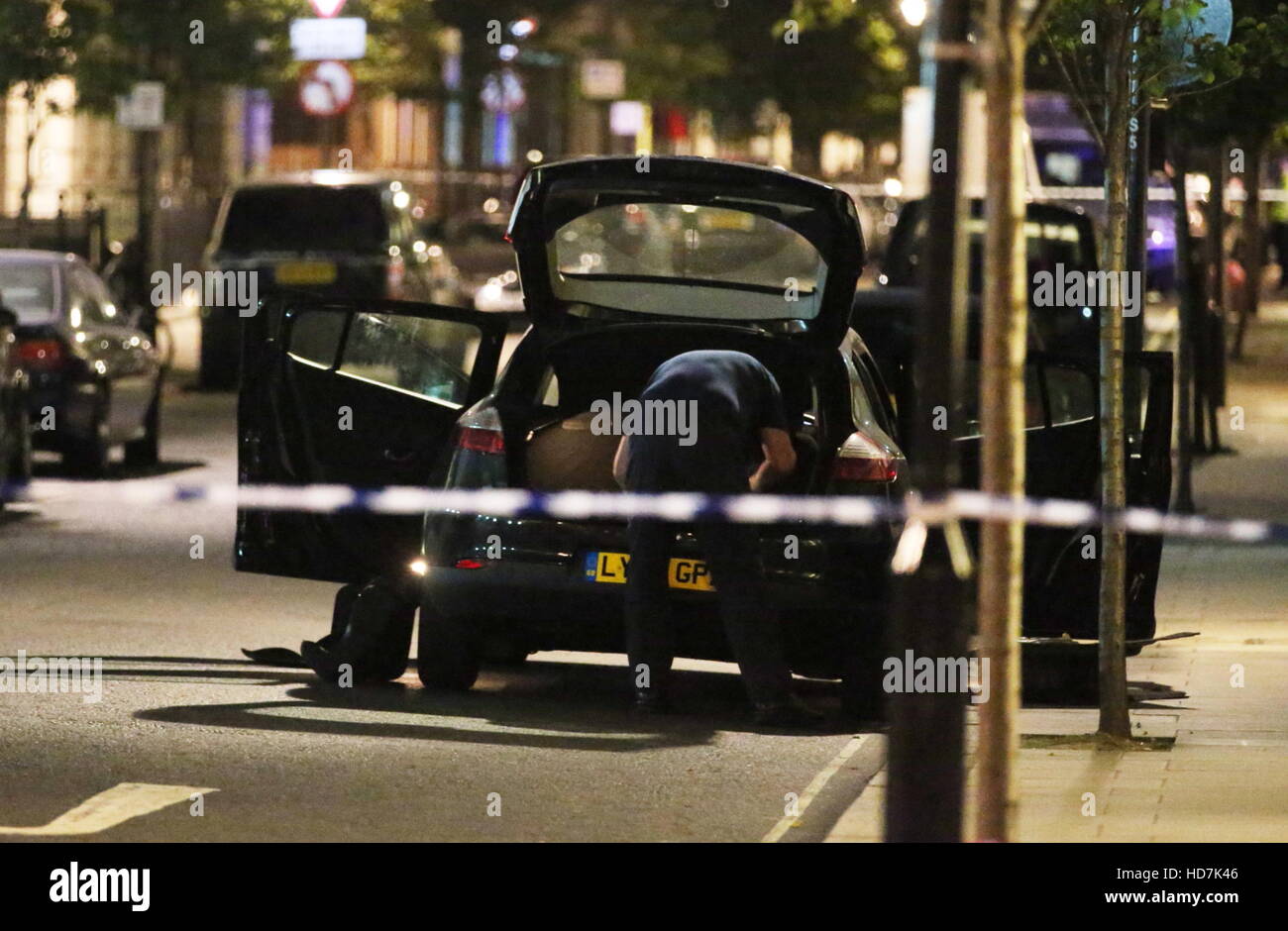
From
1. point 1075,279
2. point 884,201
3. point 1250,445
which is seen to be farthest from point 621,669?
point 884,201

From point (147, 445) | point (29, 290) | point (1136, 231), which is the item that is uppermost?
point (1136, 231)

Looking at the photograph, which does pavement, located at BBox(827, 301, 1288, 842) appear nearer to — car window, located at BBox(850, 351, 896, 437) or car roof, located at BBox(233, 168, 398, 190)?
car window, located at BBox(850, 351, 896, 437)

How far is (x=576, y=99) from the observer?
197ft

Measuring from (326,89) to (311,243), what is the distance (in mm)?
4309

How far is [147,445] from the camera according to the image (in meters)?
18.8

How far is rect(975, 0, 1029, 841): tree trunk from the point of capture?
5543 millimetres

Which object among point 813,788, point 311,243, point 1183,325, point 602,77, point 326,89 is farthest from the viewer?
point 602,77

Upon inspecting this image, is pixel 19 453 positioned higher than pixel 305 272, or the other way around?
pixel 305 272

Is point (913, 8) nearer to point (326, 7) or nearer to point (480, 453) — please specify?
point (326, 7)

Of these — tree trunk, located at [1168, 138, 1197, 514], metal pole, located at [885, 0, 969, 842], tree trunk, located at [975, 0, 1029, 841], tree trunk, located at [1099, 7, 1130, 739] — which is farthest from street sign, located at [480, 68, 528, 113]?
metal pole, located at [885, 0, 969, 842]

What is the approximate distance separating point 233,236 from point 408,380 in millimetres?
15128

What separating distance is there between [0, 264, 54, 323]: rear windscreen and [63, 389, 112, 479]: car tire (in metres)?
0.67

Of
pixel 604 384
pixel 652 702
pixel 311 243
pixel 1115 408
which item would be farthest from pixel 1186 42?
pixel 311 243

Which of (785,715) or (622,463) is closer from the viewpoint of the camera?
(785,715)
